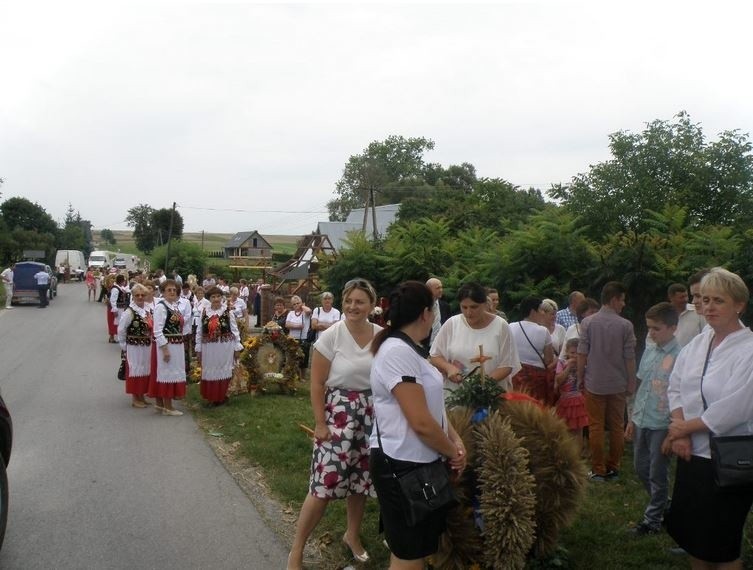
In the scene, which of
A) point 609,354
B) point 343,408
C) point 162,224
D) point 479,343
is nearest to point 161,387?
point 479,343

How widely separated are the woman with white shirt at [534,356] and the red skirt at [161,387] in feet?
17.4

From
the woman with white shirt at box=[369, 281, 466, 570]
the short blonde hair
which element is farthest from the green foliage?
the short blonde hair

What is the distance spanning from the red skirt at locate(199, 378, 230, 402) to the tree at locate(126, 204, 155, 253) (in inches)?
3778

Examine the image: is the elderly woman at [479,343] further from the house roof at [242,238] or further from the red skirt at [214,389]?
the house roof at [242,238]

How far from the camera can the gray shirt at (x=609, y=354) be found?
6.85 m

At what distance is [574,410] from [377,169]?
257ft

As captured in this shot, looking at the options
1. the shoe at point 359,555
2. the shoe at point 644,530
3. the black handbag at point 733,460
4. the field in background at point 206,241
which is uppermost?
the field in background at point 206,241

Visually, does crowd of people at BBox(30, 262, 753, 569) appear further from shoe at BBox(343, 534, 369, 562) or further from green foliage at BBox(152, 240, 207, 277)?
green foliage at BBox(152, 240, 207, 277)

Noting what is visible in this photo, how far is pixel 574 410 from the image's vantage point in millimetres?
7449

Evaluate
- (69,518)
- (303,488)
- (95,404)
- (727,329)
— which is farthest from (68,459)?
(727,329)

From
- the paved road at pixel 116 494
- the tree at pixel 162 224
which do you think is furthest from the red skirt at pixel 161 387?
the tree at pixel 162 224

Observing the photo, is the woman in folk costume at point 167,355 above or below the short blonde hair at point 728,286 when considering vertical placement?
below

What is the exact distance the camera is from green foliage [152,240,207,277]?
55562mm

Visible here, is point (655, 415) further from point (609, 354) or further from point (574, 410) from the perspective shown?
point (574, 410)
